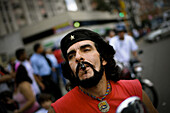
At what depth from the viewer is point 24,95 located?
2895mm

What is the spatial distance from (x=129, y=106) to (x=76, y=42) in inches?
31.5

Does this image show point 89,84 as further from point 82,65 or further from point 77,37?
point 77,37

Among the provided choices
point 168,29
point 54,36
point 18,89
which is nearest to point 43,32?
point 54,36

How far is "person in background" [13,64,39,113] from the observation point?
9.47 feet

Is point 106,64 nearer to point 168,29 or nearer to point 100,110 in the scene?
point 100,110

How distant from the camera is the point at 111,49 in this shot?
1.71m

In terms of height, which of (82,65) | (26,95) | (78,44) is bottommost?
(26,95)

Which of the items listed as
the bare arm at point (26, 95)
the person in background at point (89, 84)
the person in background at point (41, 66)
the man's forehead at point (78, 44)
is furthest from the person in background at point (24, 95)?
the man's forehead at point (78, 44)

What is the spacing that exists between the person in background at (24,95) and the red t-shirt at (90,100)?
5.74 ft

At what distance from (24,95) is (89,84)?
2071 millimetres

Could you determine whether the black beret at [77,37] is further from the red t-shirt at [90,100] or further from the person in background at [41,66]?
the person in background at [41,66]

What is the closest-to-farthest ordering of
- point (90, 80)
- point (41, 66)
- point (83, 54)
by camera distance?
point (90, 80), point (83, 54), point (41, 66)

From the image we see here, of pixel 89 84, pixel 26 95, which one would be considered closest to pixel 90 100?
pixel 89 84

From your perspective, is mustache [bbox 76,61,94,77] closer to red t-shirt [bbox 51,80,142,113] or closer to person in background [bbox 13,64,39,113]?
red t-shirt [bbox 51,80,142,113]
